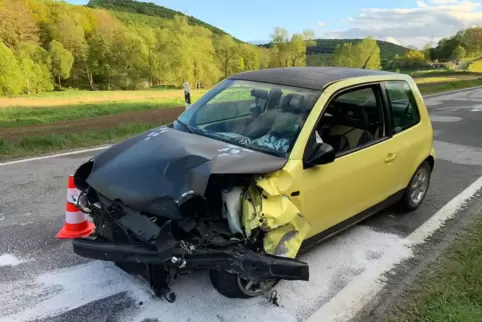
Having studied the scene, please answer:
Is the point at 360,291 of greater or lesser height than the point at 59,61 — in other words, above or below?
below

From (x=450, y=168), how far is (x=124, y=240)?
610cm

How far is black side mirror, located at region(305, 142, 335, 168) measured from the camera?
126 inches

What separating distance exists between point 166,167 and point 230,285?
103cm

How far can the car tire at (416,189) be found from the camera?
4828mm

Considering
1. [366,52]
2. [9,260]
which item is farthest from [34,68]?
[9,260]

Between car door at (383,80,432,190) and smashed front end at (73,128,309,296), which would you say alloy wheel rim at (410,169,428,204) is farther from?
smashed front end at (73,128,309,296)

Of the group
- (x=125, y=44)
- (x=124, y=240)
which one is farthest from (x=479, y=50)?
(x=124, y=240)

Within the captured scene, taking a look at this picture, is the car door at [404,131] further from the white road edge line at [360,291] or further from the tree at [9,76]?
the tree at [9,76]

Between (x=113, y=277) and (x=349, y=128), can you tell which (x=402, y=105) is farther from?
(x=113, y=277)

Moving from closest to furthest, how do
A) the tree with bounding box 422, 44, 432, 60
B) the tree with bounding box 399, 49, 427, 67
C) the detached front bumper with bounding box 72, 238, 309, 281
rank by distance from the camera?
the detached front bumper with bounding box 72, 238, 309, 281 → the tree with bounding box 399, 49, 427, 67 → the tree with bounding box 422, 44, 432, 60

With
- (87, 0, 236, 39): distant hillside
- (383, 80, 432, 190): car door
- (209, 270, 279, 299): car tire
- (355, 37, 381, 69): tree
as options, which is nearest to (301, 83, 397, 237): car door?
(383, 80, 432, 190): car door

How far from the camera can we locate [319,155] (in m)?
3.21

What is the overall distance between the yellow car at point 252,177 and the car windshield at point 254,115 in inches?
0.5

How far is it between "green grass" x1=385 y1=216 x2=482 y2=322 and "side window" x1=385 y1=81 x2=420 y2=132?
1.43 meters
